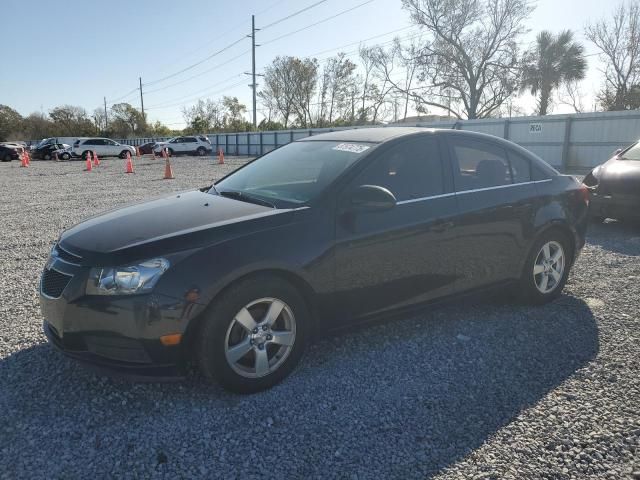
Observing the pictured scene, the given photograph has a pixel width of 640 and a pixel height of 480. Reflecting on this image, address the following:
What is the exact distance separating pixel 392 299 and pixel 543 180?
2.02 metres

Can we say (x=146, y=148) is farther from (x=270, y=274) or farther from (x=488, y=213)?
(x=270, y=274)

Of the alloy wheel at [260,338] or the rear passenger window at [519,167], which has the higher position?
the rear passenger window at [519,167]

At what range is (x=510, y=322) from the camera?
Answer: 4.03 m

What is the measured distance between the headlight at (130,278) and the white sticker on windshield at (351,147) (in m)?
1.63

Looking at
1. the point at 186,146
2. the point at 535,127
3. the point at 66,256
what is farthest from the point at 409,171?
the point at 186,146

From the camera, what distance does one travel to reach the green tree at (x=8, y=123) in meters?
78.3

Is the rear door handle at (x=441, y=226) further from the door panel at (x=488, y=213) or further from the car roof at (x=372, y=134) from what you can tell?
the car roof at (x=372, y=134)

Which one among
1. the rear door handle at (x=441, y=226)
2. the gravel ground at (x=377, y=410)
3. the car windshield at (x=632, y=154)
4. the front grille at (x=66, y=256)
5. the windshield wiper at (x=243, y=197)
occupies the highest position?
the car windshield at (x=632, y=154)

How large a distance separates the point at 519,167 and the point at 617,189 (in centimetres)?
390

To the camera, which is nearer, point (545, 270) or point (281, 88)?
point (545, 270)

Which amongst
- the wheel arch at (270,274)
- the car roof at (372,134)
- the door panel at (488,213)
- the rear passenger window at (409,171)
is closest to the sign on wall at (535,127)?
the door panel at (488,213)

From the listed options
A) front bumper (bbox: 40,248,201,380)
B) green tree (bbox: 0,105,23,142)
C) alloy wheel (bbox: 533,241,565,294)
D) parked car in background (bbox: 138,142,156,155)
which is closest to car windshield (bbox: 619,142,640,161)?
alloy wheel (bbox: 533,241,565,294)

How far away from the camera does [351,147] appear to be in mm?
3674

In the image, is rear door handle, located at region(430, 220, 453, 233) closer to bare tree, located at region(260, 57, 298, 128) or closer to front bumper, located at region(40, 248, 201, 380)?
front bumper, located at region(40, 248, 201, 380)
